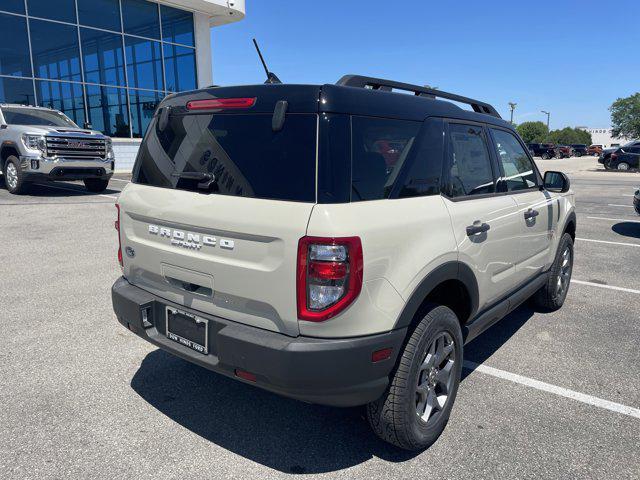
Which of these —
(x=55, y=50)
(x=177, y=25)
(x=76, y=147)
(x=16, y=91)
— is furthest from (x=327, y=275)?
(x=177, y=25)

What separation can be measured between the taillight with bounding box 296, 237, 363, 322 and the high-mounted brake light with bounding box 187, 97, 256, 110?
811 mm

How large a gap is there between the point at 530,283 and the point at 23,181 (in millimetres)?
11847

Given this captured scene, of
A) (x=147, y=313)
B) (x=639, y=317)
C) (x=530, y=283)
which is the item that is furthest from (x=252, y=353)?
(x=639, y=317)

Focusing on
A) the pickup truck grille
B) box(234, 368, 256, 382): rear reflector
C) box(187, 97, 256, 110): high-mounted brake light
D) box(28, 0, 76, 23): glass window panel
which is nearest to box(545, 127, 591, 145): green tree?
box(28, 0, 76, 23): glass window panel

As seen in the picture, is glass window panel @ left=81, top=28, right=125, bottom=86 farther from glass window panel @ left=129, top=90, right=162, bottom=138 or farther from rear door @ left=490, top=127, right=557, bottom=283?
rear door @ left=490, top=127, right=557, bottom=283

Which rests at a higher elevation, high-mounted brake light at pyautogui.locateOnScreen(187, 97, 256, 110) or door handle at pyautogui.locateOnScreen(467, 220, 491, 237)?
high-mounted brake light at pyautogui.locateOnScreen(187, 97, 256, 110)

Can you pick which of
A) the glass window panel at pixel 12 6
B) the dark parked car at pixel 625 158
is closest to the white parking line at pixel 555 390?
the glass window panel at pixel 12 6

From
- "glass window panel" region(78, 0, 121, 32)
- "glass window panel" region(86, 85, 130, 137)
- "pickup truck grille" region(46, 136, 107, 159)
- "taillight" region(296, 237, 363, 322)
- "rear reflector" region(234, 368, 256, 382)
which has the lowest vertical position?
"rear reflector" region(234, 368, 256, 382)

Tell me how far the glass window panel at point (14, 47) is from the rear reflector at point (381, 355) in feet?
64.5

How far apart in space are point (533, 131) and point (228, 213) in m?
117

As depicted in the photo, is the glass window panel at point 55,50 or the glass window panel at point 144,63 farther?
the glass window panel at point 144,63

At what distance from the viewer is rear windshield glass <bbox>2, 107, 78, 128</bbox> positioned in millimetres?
12242

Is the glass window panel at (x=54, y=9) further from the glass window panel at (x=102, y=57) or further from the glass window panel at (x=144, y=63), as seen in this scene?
the glass window panel at (x=144, y=63)

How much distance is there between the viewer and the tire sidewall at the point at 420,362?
246 cm
